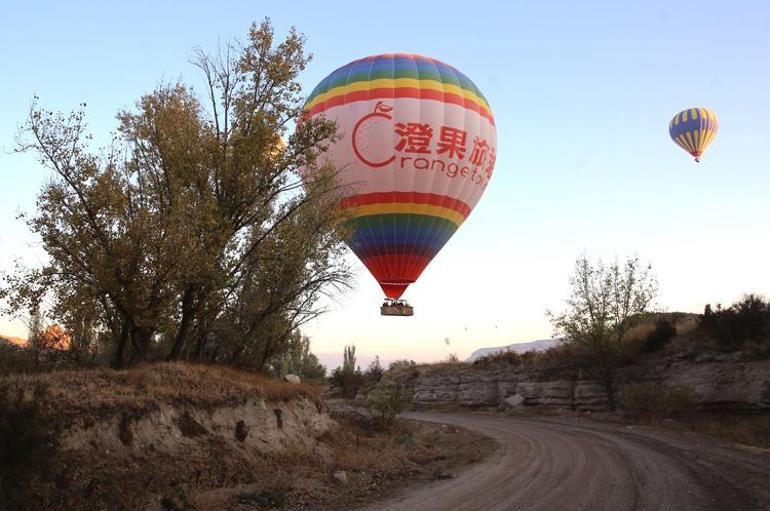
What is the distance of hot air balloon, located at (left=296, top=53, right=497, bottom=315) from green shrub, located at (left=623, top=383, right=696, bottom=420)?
37.1 ft

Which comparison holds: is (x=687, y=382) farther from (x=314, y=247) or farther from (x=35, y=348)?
(x=35, y=348)

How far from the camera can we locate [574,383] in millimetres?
30156

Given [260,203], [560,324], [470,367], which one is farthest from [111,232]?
[470,367]

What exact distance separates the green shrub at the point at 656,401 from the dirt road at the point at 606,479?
495 cm

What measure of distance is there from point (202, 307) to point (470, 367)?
26135 mm

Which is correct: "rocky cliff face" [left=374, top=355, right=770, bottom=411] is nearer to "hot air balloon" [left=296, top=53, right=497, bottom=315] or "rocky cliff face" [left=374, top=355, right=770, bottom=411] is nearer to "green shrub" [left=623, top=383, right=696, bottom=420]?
"green shrub" [left=623, top=383, right=696, bottom=420]

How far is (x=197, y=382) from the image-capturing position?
43.1ft

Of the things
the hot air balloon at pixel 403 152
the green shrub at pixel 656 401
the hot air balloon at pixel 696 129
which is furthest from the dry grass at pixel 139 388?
the hot air balloon at pixel 696 129

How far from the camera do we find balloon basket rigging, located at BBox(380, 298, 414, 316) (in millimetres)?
29844

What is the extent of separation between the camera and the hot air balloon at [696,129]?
5306 cm

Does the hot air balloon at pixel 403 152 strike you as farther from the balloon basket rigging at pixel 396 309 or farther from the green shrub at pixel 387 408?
the green shrub at pixel 387 408

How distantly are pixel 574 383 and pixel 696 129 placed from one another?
35275 millimetres

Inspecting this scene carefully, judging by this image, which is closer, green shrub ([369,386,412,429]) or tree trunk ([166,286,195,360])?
tree trunk ([166,286,195,360])

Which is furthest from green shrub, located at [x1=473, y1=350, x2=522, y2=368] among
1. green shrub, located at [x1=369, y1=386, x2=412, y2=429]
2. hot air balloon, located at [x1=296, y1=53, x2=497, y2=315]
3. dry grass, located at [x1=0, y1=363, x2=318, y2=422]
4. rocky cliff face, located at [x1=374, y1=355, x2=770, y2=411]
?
dry grass, located at [x1=0, y1=363, x2=318, y2=422]
